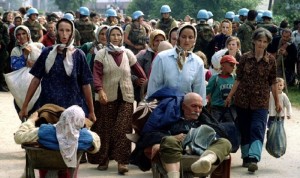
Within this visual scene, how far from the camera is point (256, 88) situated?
934cm

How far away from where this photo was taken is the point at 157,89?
312 inches

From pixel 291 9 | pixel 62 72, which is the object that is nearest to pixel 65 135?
pixel 62 72

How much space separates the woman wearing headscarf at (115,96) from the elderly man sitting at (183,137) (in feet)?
6.37

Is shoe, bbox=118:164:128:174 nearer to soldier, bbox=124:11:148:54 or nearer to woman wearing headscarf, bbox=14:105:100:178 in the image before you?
woman wearing headscarf, bbox=14:105:100:178

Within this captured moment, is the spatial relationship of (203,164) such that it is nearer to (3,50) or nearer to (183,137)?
(183,137)

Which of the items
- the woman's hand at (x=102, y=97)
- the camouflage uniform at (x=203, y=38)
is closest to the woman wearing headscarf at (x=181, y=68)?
the woman's hand at (x=102, y=97)

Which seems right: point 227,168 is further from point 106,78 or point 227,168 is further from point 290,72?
point 290,72

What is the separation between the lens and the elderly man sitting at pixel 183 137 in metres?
6.44

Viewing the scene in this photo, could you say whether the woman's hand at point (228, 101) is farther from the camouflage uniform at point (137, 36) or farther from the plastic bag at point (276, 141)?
the camouflage uniform at point (137, 36)

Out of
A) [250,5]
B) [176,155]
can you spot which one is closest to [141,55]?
[176,155]

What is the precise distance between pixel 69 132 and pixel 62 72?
1.39 meters

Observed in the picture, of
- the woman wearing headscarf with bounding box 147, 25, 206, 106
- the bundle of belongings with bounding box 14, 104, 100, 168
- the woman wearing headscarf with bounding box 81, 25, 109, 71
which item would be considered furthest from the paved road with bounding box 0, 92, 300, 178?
the bundle of belongings with bounding box 14, 104, 100, 168

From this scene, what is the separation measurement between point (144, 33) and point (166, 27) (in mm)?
1227

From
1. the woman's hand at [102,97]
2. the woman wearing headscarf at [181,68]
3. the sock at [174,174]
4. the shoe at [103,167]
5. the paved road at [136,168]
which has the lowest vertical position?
the paved road at [136,168]
